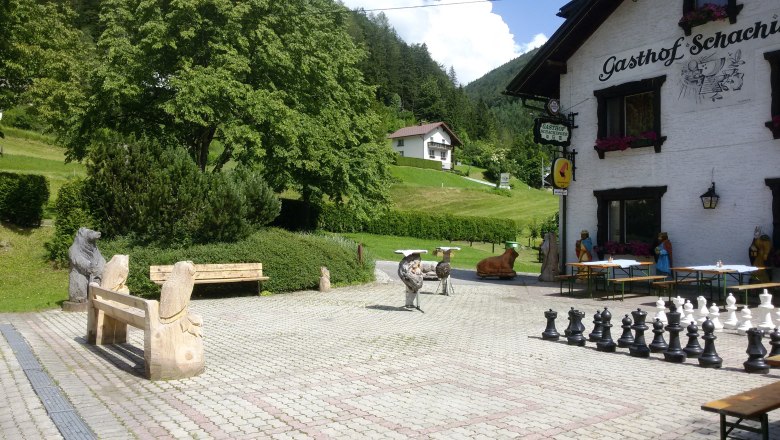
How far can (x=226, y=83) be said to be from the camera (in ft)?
69.5

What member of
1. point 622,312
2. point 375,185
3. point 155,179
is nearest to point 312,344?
point 622,312

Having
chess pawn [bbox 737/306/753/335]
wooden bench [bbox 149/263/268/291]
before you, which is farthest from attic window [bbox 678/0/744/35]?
wooden bench [bbox 149/263/268/291]

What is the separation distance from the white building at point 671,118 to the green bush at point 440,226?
23.0 metres

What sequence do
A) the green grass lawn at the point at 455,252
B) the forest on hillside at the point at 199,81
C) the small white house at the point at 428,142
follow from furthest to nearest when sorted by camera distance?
the small white house at the point at 428,142 < the green grass lawn at the point at 455,252 < the forest on hillside at the point at 199,81

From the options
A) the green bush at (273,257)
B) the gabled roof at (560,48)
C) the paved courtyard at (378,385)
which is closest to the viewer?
the paved courtyard at (378,385)

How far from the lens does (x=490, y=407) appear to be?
621 centimetres

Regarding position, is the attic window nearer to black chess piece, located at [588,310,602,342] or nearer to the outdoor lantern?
the outdoor lantern

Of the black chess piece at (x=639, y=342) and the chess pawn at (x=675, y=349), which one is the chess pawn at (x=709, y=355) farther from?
the black chess piece at (x=639, y=342)

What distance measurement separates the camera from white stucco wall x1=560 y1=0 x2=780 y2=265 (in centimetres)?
1644

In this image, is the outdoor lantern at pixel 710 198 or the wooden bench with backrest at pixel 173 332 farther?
the outdoor lantern at pixel 710 198

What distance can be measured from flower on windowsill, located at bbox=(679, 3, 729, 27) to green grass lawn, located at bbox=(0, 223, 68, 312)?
61.9ft

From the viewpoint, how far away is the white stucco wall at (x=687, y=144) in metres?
16.4

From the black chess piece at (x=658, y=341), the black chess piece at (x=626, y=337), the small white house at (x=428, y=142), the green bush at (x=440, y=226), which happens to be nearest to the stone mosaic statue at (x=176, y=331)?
the black chess piece at (x=626, y=337)

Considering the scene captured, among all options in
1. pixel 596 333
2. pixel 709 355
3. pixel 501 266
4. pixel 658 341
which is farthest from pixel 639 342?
pixel 501 266
